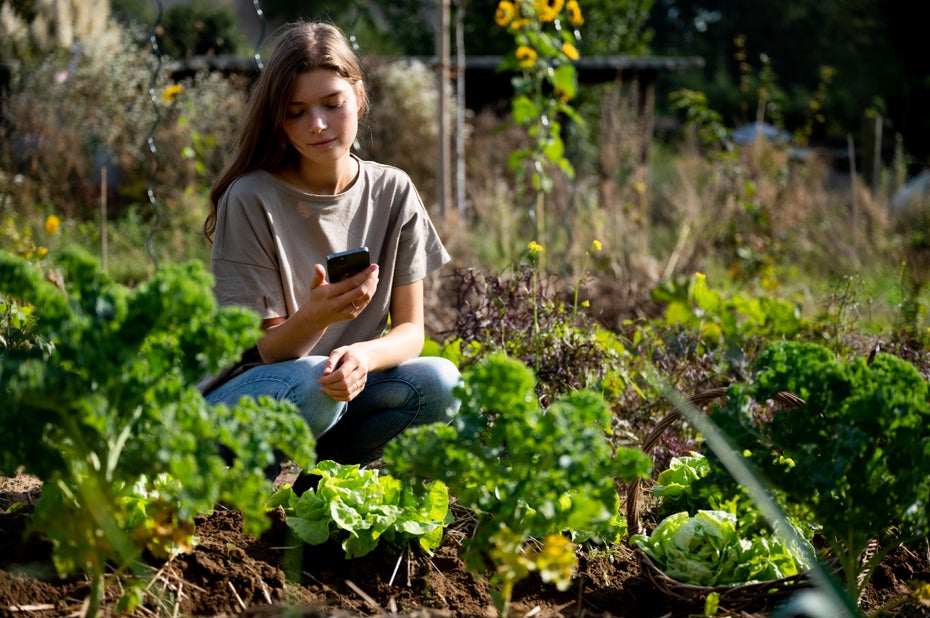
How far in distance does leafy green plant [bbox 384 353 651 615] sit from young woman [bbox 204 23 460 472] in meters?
0.65

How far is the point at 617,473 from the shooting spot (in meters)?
1.49

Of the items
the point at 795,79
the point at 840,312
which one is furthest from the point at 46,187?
the point at 795,79

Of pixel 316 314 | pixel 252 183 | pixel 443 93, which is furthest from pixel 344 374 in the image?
pixel 443 93

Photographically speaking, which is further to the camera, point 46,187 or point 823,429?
point 46,187

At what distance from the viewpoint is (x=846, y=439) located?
150 centimetres

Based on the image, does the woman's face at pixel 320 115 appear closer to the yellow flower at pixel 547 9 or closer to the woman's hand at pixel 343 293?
the woman's hand at pixel 343 293

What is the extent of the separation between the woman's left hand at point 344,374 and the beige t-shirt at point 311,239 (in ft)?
0.78

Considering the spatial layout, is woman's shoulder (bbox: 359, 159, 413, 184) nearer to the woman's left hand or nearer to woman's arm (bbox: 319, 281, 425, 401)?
woman's arm (bbox: 319, 281, 425, 401)

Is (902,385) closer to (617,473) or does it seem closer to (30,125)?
(617,473)

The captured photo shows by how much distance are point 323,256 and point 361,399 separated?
0.40 metres

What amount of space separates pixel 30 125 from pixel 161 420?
238 inches

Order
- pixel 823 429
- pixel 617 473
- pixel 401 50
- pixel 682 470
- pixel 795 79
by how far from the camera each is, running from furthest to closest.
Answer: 1. pixel 795 79
2. pixel 401 50
3. pixel 682 470
4. pixel 823 429
5. pixel 617 473

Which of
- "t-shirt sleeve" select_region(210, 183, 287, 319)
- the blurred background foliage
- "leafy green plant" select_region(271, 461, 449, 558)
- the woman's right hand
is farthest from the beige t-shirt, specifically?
"leafy green plant" select_region(271, 461, 449, 558)

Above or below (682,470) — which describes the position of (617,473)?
above
